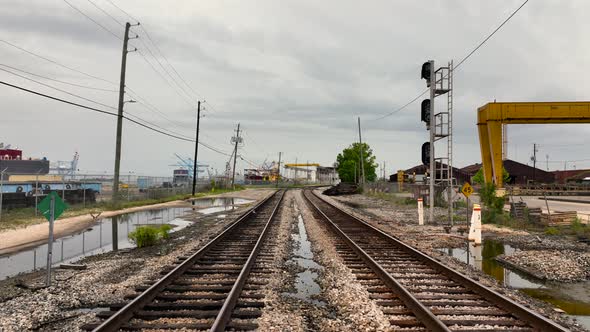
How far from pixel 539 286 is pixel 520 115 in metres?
23.2

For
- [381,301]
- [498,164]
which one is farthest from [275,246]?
[498,164]

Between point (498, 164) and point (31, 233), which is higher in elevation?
point (498, 164)

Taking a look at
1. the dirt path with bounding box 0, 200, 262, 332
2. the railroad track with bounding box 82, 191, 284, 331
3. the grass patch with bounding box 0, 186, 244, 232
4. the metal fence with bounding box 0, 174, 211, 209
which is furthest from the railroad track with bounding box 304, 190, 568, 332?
the grass patch with bounding box 0, 186, 244, 232

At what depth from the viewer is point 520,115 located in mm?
28406

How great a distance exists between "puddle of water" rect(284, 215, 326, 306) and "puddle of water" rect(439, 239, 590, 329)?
4077 mm

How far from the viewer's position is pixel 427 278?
8594 millimetres

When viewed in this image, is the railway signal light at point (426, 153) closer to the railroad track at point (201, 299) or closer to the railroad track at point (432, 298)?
the railroad track at point (432, 298)

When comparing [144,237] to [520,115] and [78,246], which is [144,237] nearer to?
[78,246]

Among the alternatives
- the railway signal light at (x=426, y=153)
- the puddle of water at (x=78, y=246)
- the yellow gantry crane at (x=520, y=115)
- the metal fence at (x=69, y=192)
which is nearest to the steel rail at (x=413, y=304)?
the puddle of water at (x=78, y=246)

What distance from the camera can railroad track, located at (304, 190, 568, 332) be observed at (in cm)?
571

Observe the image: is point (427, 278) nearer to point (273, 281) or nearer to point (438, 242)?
point (273, 281)

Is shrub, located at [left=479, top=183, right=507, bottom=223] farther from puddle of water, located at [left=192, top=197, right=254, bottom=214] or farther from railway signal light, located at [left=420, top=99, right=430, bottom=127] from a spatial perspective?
puddle of water, located at [left=192, top=197, right=254, bottom=214]

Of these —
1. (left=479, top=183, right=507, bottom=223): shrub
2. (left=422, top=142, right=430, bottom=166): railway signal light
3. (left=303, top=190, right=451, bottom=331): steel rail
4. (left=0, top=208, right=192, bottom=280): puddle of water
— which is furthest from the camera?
(left=479, top=183, right=507, bottom=223): shrub

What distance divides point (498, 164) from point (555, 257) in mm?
18807
